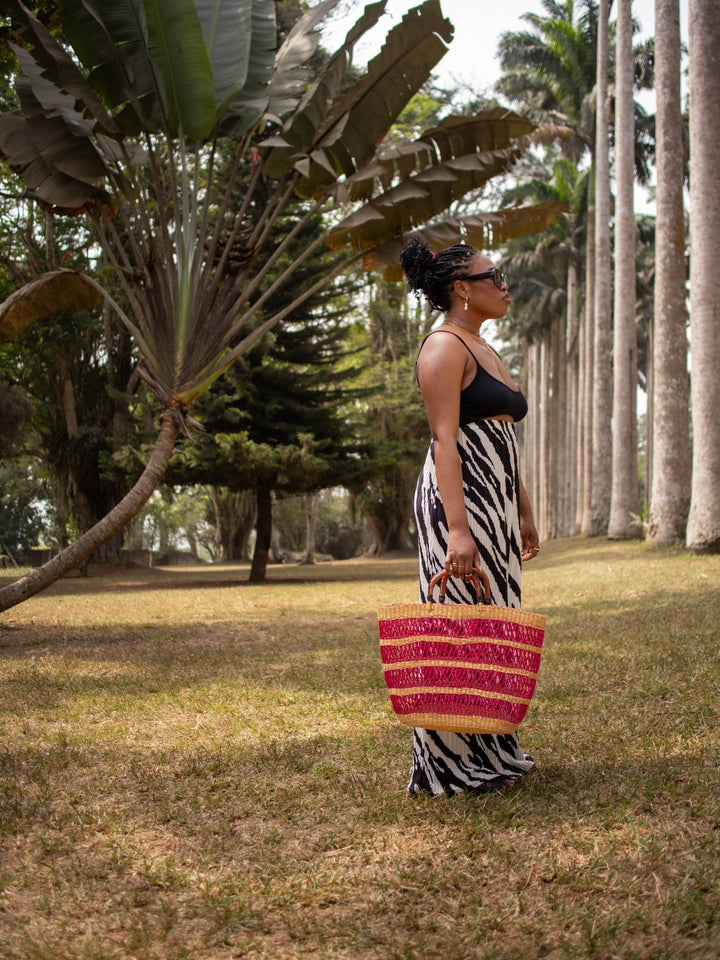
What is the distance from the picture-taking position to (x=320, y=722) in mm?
5730

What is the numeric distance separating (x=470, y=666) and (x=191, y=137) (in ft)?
25.1

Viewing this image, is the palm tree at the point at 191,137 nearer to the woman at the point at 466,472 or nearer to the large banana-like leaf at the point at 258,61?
the large banana-like leaf at the point at 258,61

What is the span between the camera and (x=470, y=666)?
11.6 feet

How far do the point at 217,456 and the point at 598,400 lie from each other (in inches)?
417

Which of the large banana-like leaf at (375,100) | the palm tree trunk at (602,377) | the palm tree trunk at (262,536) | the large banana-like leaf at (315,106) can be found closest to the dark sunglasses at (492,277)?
the large banana-like leaf at (375,100)

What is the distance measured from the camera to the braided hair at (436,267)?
4031 millimetres

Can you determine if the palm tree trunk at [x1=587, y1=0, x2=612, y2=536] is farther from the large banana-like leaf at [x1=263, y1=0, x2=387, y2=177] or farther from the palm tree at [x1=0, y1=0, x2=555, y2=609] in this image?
the large banana-like leaf at [x1=263, y1=0, x2=387, y2=177]

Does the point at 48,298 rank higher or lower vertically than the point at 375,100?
lower

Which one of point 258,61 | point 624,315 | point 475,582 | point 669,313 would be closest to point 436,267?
point 475,582

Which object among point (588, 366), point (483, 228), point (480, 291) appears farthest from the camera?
point (588, 366)

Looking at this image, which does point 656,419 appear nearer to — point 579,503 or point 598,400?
point 598,400

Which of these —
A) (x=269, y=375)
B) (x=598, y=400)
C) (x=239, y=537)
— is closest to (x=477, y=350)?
(x=269, y=375)

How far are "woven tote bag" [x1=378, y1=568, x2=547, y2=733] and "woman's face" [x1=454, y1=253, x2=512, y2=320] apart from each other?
1309 millimetres

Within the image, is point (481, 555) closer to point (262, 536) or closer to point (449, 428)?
point (449, 428)
